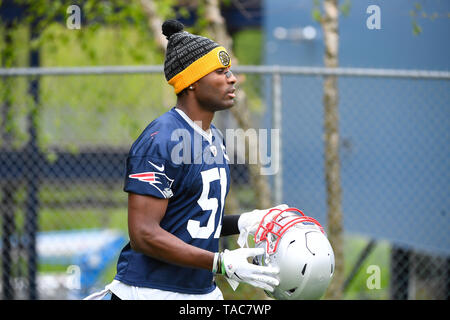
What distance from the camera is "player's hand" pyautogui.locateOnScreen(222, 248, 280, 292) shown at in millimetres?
2566

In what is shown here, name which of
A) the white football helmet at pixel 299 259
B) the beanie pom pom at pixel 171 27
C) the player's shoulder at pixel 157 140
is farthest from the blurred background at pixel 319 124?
the player's shoulder at pixel 157 140

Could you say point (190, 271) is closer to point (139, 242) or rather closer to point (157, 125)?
point (139, 242)

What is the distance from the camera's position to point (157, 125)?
277 cm

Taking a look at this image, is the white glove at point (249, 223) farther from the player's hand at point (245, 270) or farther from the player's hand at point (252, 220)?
the player's hand at point (245, 270)

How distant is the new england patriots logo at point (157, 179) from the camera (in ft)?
8.58

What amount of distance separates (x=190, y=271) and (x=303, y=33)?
16.9 ft

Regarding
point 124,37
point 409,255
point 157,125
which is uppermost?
point 124,37

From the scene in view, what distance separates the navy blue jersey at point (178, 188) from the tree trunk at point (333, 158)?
102 inches

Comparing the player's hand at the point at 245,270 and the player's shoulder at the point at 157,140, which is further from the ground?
the player's shoulder at the point at 157,140

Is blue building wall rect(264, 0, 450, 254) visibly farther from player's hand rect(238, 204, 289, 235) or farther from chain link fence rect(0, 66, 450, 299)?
player's hand rect(238, 204, 289, 235)

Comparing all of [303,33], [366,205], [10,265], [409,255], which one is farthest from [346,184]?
[10,265]

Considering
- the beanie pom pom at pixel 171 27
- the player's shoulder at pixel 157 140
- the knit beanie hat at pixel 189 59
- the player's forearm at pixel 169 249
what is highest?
the beanie pom pom at pixel 171 27
